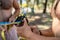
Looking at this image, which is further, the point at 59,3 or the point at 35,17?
the point at 35,17

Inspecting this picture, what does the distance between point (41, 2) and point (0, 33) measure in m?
3.23

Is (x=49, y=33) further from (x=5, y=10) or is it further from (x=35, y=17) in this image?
(x=35, y=17)

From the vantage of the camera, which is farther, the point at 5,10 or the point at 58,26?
→ the point at 5,10

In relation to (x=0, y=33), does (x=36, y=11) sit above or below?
below

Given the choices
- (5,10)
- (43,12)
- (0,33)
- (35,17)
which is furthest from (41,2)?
(0,33)

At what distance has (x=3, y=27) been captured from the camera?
95 cm

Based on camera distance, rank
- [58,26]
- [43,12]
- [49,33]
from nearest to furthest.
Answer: [58,26]
[49,33]
[43,12]

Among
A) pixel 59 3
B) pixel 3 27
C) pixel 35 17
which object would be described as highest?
pixel 59 3

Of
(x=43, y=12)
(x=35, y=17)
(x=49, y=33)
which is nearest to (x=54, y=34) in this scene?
(x=49, y=33)

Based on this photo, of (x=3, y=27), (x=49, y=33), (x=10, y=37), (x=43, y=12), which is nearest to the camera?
(x=3, y=27)

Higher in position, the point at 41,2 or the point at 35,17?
the point at 41,2

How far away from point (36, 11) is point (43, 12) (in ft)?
0.53

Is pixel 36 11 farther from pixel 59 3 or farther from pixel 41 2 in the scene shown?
pixel 59 3

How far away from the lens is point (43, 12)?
13.0ft
